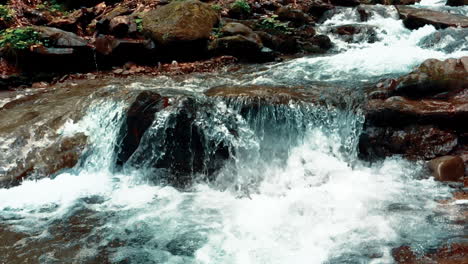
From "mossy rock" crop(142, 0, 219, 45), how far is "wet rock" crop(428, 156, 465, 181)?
6.18 metres

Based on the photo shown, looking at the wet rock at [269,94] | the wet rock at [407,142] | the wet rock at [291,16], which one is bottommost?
the wet rock at [407,142]

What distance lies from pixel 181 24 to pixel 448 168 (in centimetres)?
671

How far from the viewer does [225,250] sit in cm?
414

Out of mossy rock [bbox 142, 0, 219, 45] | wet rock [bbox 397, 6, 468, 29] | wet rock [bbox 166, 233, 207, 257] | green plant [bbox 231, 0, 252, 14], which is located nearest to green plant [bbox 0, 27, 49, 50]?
mossy rock [bbox 142, 0, 219, 45]

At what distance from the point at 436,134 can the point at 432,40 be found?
5.37 metres

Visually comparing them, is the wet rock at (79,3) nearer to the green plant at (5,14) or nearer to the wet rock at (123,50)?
the green plant at (5,14)

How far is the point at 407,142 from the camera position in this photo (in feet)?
18.7

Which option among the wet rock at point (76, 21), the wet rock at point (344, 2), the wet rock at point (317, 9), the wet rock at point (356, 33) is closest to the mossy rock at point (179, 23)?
the wet rock at point (76, 21)

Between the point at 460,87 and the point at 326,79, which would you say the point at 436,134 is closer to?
the point at 460,87

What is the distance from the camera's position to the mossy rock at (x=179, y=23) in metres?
9.35

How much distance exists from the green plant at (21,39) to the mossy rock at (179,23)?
2.43 m

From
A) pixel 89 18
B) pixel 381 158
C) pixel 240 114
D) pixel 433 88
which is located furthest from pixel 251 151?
pixel 89 18

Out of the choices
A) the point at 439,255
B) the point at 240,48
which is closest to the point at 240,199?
the point at 439,255

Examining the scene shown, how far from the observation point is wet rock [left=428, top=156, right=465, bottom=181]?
5094 millimetres
